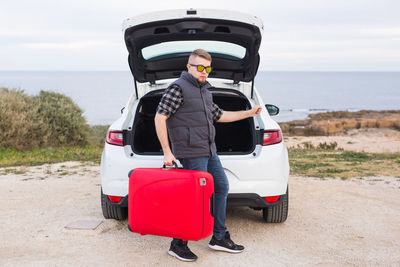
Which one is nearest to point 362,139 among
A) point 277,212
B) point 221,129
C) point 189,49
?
point 221,129

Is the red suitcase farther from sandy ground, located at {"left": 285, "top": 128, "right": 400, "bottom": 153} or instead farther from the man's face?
sandy ground, located at {"left": 285, "top": 128, "right": 400, "bottom": 153}

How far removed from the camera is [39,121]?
13.9 meters

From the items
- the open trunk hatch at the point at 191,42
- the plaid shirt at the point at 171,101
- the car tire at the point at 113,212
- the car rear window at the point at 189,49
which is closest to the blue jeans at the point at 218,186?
the plaid shirt at the point at 171,101

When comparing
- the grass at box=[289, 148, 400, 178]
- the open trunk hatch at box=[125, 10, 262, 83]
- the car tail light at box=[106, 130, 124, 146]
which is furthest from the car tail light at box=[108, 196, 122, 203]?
the grass at box=[289, 148, 400, 178]

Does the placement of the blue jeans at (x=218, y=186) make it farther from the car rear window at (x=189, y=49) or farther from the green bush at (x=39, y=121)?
the green bush at (x=39, y=121)

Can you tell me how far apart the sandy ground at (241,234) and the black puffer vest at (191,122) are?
94 cm

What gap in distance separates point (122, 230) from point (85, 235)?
367 millimetres

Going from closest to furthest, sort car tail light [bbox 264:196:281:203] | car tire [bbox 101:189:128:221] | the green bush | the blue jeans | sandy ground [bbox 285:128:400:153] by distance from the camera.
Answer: the blue jeans < car tail light [bbox 264:196:281:203] < car tire [bbox 101:189:128:221] < the green bush < sandy ground [bbox 285:128:400:153]

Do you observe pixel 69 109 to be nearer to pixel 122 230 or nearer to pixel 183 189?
pixel 122 230

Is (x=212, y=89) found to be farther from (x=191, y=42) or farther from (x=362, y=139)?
(x=362, y=139)

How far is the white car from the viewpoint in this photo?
3.98 m

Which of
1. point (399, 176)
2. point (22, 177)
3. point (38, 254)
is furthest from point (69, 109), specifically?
point (38, 254)

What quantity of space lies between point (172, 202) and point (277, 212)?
1.60 metres

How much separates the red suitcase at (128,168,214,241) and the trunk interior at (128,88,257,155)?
4.55ft
